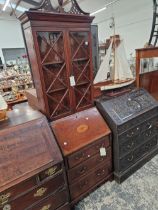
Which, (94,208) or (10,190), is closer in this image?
(10,190)

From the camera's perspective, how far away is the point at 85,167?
1.62 m

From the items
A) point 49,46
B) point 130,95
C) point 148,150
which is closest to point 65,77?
point 49,46

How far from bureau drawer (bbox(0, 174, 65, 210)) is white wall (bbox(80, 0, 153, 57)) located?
5685 millimetres

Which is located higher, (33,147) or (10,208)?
(33,147)

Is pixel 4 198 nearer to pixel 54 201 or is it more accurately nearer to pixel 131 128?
pixel 54 201

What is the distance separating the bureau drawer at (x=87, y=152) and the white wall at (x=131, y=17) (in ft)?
16.6

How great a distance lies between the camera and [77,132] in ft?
5.24

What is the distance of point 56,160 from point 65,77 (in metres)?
0.82

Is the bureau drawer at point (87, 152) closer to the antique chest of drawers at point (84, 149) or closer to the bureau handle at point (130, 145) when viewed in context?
the antique chest of drawers at point (84, 149)

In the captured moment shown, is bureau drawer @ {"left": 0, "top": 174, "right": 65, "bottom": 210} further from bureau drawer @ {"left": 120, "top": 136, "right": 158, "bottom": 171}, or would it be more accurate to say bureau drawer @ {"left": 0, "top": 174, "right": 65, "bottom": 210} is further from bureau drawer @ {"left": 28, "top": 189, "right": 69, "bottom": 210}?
bureau drawer @ {"left": 120, "top": 136, "right": 158, "bottom": 171}

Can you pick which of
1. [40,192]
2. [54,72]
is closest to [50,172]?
[40,192]

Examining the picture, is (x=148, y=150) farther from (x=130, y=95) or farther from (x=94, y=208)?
(x=94, y=208)

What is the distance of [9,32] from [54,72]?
27.9ft

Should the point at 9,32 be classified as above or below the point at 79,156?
above
